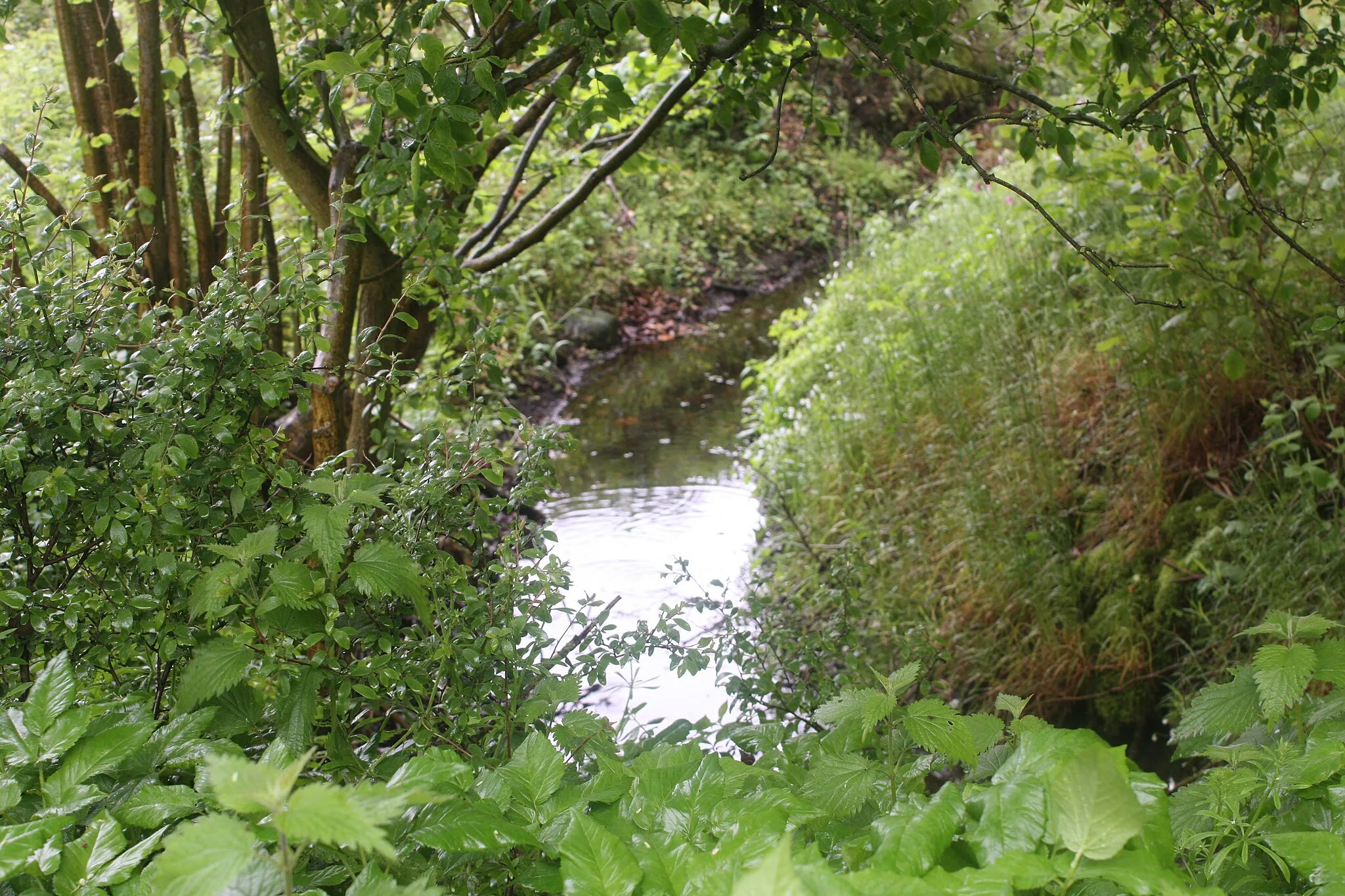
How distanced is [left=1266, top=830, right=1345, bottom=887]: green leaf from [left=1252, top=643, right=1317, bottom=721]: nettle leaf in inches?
9.8

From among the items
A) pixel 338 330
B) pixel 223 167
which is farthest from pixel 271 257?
pixel 338 330

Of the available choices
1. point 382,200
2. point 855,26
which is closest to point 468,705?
point 382,200

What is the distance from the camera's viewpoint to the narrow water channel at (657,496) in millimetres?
4008

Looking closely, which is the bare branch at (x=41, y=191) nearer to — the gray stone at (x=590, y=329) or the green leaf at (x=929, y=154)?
the green leaf at (x=929, y=154)

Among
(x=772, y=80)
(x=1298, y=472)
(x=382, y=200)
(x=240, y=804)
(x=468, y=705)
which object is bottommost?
(x=240, y=804)

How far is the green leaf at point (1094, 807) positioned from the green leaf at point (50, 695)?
121cm

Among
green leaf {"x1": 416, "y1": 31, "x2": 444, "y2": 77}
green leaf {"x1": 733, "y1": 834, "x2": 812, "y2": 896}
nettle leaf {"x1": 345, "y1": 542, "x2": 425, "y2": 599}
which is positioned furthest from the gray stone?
green leaf {"x1": 733, "y1": 834, "x2": 812, "y2": 896}

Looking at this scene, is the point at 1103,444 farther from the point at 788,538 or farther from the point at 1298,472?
the point at 788,538

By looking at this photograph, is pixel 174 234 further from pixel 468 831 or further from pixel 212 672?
pixel 468 831

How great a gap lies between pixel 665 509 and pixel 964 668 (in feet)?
7.46

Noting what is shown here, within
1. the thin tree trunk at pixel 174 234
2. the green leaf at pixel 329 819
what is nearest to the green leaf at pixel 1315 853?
the green leaf at pixel 329 819

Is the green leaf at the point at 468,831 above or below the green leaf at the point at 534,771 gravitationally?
below

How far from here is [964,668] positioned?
144 inches

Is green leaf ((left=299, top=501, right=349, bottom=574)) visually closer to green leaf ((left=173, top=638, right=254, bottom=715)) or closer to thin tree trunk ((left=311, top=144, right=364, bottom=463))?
green leaf ((left=173, top=638, right=254, bottom=715))
